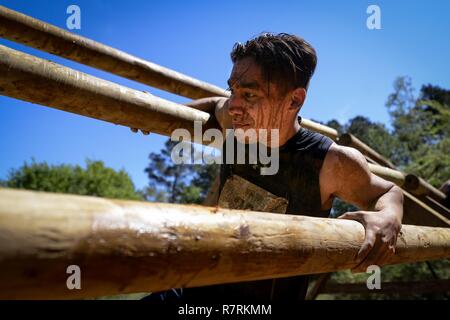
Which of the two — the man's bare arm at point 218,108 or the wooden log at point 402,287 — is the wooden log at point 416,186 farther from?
the man's bare arm at point 218,108

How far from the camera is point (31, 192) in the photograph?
22.7 inches

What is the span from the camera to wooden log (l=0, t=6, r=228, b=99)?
7.42ft

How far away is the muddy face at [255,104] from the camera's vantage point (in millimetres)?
2135

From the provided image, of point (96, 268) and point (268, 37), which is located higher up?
point (268, 37)

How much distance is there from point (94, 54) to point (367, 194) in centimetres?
216

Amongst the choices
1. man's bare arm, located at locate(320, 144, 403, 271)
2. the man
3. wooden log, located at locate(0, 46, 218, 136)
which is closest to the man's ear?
the man

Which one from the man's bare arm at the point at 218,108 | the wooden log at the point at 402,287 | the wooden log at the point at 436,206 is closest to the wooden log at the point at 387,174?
the wooden log at the point at 436,206

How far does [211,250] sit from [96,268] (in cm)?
24

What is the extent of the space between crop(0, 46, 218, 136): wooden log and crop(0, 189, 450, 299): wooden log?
128 centimetres

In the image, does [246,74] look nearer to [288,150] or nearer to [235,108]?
[235,108]

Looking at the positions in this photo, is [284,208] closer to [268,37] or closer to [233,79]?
[233,79]

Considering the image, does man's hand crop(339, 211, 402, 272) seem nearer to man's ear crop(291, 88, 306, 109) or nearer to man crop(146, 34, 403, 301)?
man crop(146, 34, 403, 301)

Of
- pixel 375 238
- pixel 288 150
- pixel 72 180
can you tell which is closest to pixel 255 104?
pixel 288 150
